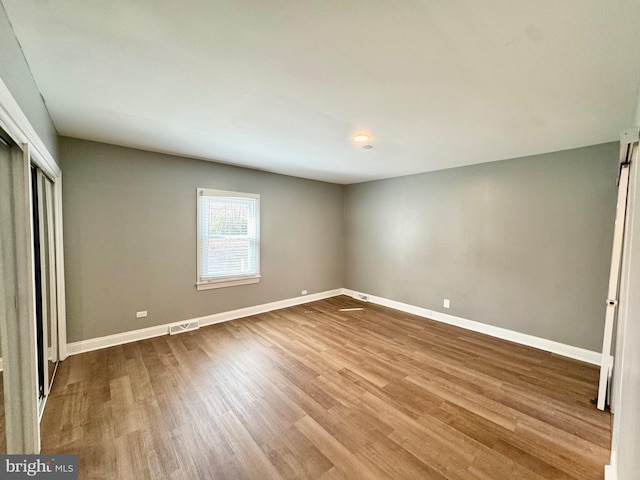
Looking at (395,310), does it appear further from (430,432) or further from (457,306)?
(430,432)

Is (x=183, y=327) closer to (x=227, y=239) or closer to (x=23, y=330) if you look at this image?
(x=227, y=239)

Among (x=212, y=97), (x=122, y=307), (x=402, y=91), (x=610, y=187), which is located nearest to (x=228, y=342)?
(x=122, y=307)

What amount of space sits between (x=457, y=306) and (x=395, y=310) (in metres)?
1.10

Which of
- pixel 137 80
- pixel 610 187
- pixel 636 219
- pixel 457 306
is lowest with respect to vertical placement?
pixel 457 306

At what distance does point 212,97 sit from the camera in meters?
1.96

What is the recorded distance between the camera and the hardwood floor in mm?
1597

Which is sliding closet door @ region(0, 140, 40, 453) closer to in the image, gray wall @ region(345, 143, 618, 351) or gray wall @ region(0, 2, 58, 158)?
gray wall @ region(0, 2, 58, 158)

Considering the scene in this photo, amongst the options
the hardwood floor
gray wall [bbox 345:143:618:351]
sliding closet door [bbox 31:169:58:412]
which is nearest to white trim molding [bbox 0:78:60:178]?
sliding closet door [bbox 31:169:58:412]

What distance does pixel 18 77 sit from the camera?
1.36m

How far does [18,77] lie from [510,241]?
4.85 meters

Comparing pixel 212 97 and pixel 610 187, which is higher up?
pixel 212 97

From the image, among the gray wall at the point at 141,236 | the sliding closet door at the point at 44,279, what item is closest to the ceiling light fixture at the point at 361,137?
the gray wall at the point at 141,236

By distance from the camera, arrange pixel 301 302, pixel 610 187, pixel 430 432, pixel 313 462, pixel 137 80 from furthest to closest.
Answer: pixel 301 302
pixel 610 187
pixel 430 432
pixel 137 80
pixel 313 462

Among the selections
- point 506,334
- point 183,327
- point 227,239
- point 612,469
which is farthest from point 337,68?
point 506,334
